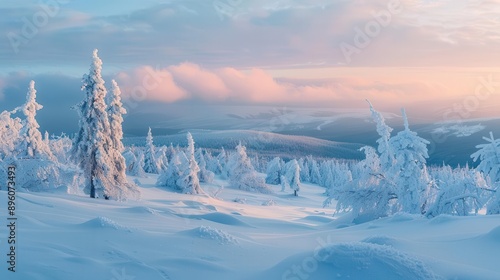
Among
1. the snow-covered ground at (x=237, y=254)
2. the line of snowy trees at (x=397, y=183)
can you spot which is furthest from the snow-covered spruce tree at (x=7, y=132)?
the line of snowy trees at (x=397, y=183)

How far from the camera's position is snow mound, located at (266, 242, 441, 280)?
8.38m

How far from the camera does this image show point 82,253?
10258 mm

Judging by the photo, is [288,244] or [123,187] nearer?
[288,244]

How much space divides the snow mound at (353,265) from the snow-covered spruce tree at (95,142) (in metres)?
24.3

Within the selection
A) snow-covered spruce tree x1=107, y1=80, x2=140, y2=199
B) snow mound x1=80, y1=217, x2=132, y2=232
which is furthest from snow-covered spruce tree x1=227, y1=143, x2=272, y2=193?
snow mound x1=80, y1=217, x2=132, y2=232

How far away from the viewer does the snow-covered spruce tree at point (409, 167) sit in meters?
23.7

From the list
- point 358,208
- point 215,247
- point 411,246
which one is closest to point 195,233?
point 215,247

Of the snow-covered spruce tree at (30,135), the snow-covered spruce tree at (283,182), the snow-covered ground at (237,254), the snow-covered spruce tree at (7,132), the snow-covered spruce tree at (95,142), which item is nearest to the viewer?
the snow-covered ground at (237,254)

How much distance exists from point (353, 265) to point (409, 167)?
16.4m

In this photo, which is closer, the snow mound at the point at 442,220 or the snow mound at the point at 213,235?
the snow mound at the point at 213,235

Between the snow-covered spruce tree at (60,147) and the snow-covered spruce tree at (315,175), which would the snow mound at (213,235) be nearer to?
the snow-covered spruce tree at (60,147)

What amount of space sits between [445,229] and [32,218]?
1348 cm

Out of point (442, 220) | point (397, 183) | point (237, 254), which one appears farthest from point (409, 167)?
point (237, 254)

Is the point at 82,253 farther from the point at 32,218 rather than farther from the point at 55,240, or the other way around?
the point at 32,218
